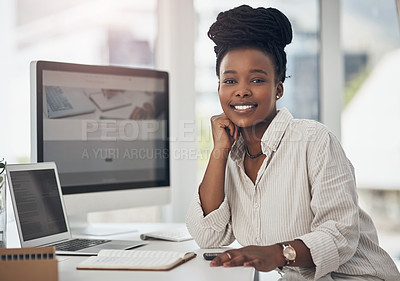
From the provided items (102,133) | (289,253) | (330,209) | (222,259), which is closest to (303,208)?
(330,209)

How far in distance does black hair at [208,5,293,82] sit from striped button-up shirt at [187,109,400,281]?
0.69 ft

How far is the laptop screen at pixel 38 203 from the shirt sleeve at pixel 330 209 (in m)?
0.77

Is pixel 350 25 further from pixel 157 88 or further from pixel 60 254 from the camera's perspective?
pixel 60 254

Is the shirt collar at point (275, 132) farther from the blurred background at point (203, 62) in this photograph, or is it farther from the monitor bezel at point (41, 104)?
the blurred background at point (203, 62)

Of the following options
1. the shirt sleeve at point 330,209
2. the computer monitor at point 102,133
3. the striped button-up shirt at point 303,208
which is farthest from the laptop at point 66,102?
the shirt sleeve at point 330,209

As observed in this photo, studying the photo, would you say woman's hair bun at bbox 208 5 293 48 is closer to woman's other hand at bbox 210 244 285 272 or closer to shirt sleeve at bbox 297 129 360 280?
shirt sleeve at bbox 297 129 360 280

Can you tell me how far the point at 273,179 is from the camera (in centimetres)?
161

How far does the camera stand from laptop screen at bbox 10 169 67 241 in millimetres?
1559

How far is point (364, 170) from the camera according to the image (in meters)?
2.85

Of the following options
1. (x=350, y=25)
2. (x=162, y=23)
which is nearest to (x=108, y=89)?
(x=162, y=23)

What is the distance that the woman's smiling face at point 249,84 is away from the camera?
1612 mm

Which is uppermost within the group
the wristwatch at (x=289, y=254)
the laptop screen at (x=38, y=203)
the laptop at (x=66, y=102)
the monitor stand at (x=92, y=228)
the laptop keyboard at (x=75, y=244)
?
the laptop at (x=66, y=102)

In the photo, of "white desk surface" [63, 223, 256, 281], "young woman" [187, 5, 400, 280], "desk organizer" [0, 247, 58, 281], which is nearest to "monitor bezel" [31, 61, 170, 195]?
"young woman" [187, 5, 400, 280]

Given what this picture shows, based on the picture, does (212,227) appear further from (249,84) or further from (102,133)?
(102,133)
